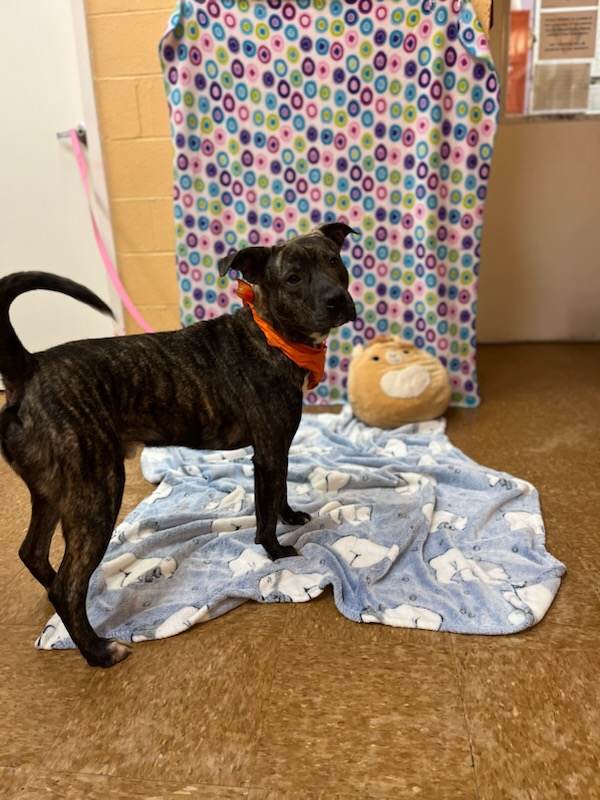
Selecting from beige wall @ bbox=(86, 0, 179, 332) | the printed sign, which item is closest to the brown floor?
beige wall @ bbox=(86, 0, 179, 332)

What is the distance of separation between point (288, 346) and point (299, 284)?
0.17 meters

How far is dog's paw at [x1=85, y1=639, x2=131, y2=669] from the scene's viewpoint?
1.43 meters

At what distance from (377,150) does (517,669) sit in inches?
82.0

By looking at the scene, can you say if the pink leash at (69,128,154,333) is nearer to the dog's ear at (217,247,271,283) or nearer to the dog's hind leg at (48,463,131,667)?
the dog's ear at (217,247,271,283)

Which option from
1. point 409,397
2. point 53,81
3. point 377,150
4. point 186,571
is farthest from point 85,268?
point 186,571

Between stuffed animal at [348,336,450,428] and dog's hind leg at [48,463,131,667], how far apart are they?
56.4 inches

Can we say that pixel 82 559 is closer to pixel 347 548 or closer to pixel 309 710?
pixel 309 710

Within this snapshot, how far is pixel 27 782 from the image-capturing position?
1162 mm

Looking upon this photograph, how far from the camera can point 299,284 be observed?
1.66m

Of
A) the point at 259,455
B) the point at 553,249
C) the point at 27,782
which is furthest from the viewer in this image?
the point at 553,249

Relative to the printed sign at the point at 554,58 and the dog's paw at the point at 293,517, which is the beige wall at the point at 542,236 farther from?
the dog's paw at the point at 293,517

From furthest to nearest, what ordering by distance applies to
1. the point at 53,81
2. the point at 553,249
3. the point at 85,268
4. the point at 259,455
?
the point at 553,249
the point at 85,268
the point at 53,81
the point at 259,455

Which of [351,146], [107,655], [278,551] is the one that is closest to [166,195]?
[351,146]

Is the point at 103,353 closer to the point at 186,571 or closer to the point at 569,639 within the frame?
the point at 186,571
